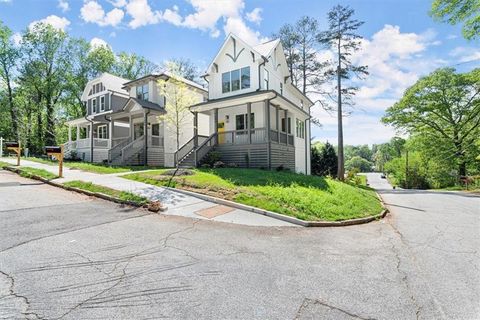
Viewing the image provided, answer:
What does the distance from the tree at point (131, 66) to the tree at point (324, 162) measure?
101 ft

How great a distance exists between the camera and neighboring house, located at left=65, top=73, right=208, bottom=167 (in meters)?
20.4

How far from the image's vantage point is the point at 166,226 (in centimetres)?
642

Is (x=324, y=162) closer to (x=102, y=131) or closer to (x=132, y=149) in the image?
(x=132, y=149)

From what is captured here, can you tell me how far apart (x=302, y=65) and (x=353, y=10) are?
23.6 ft

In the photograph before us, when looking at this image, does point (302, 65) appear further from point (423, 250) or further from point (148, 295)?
point (148, 295)

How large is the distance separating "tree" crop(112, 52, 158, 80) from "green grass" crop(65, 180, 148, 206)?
120 feet

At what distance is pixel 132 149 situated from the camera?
19984 mm

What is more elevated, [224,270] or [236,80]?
[236,80]

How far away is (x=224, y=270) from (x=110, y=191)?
7.46 m

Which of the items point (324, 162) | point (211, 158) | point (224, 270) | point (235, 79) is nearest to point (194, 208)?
point (224, 270)

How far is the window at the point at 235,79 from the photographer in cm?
1881

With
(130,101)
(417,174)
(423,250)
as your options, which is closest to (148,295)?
(423,250)

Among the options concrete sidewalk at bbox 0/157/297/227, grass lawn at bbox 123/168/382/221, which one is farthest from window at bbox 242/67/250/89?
concrete sidewalk at bbox 0/157/297/227

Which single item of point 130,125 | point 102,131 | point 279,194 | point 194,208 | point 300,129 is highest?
point 102,131
